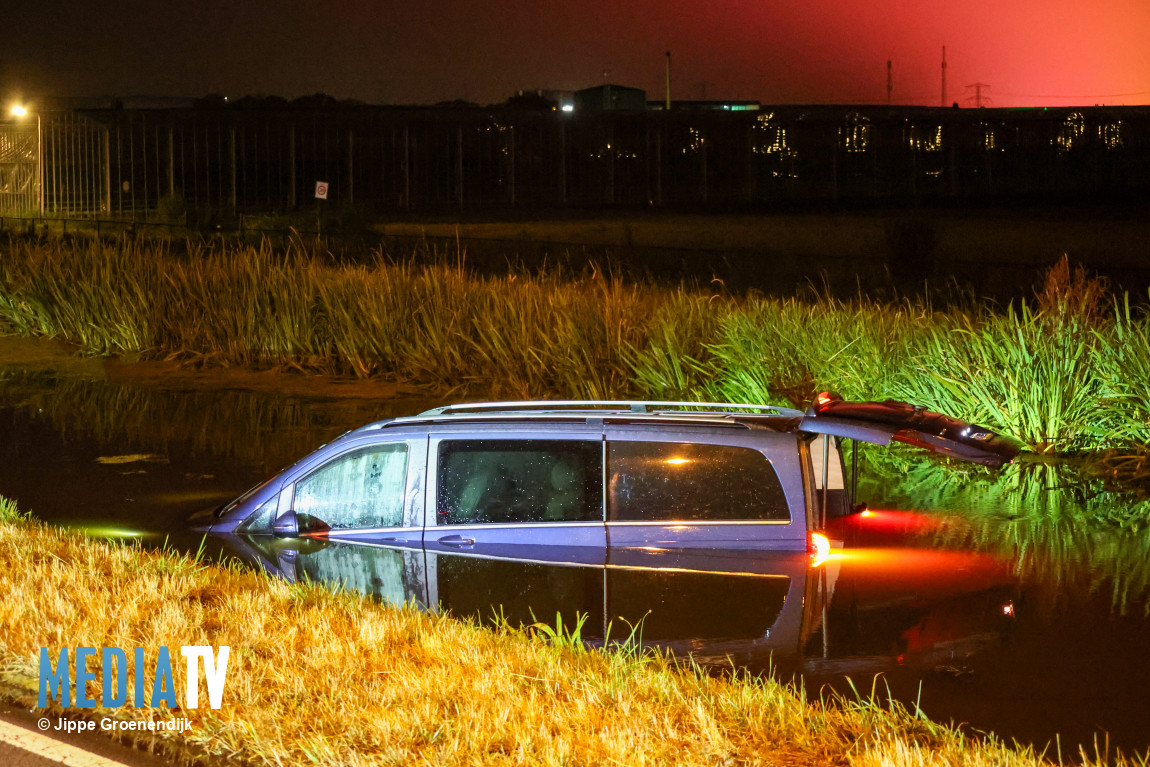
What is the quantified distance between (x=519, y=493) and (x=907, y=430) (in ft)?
7.37

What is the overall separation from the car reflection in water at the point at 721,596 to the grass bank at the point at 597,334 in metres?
3.86

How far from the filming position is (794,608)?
24.1ft

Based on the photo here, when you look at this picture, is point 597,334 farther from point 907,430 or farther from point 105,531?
point 907,430

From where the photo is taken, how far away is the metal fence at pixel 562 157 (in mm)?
43094

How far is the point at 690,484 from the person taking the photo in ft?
24.1

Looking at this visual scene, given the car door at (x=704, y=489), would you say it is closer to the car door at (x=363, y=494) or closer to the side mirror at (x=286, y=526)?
the car door at (x=363, y=494)

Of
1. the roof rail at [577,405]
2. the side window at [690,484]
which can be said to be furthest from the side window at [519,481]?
the roof rail at [577,405]

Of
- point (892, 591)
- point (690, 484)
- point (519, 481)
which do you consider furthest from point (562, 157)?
point (690, 484)

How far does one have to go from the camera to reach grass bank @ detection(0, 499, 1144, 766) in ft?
16.0

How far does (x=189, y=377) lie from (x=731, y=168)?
37181mm

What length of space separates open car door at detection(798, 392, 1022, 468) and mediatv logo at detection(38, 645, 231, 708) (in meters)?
3.36

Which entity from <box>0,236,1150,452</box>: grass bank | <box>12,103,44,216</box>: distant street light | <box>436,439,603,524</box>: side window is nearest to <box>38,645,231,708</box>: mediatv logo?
<box>436,439,603,524</box>: side window

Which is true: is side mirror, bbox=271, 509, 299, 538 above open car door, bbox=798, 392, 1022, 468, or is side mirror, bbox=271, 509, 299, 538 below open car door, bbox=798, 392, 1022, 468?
below

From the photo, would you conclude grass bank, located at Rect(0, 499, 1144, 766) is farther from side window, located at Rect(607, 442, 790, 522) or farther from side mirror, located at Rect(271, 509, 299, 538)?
side window, located at Rect(607, 442, 790, 522)
